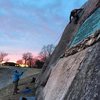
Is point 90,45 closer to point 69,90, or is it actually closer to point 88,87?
point 69,90

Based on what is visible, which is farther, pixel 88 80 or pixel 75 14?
Result: pixel 75 14

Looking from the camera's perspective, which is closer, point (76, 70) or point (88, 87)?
point (88, 87)

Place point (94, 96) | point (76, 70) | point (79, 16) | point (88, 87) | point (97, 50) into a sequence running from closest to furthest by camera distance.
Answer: point (94, 96) → point (88, 87) → point (97, 50) → point (76, 70) → point (79, 16)

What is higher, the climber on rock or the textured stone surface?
the climber on rock

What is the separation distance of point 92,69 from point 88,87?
1.09 ft

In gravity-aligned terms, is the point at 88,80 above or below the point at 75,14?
below

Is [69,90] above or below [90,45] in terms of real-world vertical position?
below

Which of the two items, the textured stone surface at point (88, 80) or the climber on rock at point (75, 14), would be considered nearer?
the textured stone surface at point (88, 80)

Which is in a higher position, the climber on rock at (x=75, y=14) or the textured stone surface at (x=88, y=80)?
the climber on rock at (x=75, y=14)

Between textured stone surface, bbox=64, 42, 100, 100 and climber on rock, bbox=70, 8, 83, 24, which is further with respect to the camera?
climber on rock, bbox=70, 8, 83, 24


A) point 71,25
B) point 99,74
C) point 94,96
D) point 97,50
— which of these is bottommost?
point 94,96

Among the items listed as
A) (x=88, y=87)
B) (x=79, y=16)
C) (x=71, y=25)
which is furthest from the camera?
(x=71, y=25)

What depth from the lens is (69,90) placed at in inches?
225

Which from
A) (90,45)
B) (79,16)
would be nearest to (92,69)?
(90,45)
